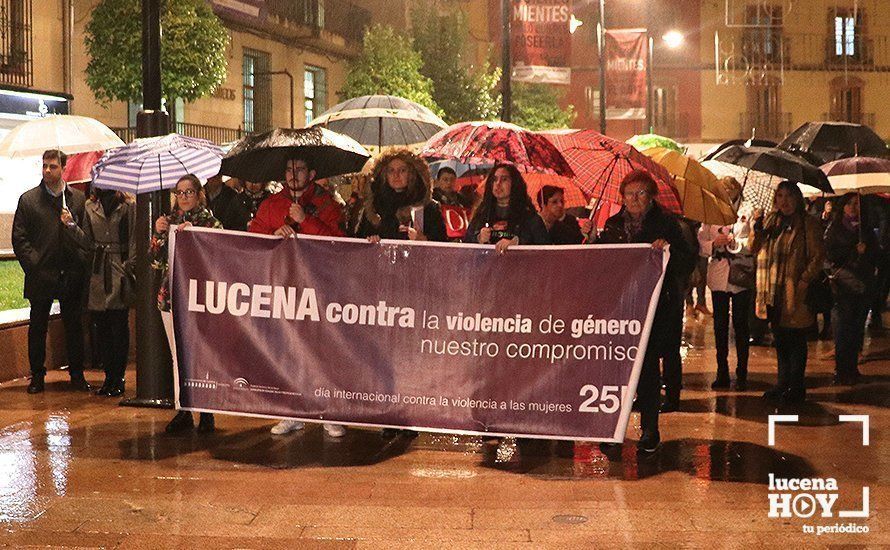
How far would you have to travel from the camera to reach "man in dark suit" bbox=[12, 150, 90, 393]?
11.9 m

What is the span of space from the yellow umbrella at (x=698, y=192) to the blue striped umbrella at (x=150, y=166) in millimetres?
3703

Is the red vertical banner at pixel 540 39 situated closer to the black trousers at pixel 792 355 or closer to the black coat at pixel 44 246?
the black trousers at pixel 792 355

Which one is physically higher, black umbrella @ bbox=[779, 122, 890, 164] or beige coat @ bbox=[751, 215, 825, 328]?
black umbrella @ bbox=[779, 122, 890, 164]

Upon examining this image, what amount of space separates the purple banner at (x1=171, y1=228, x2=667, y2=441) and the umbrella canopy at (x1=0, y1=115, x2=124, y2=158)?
3542 millimetres

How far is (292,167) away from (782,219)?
4289mm

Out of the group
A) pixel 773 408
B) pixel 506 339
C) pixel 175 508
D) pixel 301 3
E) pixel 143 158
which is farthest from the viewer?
pixel 301 3

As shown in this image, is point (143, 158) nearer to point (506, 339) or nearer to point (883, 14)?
point (506, 339)

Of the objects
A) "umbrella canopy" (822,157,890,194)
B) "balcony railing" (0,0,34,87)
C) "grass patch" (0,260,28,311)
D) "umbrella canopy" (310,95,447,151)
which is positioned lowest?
"grass patch" (0,260,28,311)

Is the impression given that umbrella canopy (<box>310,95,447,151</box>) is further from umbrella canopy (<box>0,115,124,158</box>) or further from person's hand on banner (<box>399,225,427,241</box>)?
person's hand on banner (<box>399,225,427,241</box>)

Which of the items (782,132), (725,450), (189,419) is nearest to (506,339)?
(725,450)

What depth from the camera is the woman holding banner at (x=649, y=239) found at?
8.80 meters

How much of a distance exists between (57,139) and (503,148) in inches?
185

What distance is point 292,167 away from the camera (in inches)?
368

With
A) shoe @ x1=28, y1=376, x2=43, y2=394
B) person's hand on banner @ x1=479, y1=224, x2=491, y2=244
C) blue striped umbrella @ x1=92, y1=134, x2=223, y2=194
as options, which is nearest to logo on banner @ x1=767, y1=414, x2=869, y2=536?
person's hand on banner @ x1=479, y1=224, x2=491, y2=244
